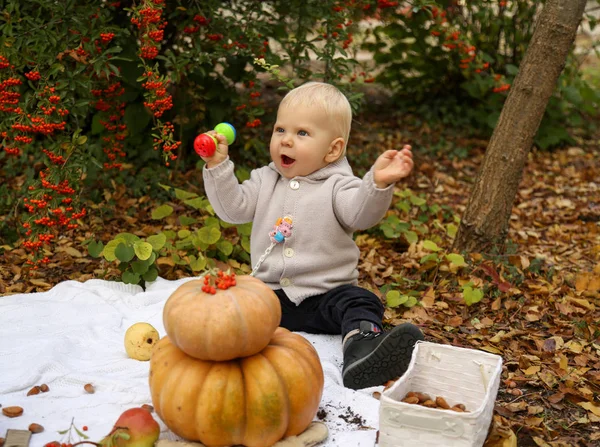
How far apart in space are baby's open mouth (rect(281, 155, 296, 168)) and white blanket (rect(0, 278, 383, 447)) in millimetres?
826

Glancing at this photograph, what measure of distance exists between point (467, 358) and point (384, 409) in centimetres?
54

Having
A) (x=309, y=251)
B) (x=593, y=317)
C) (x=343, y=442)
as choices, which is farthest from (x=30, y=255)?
(x=593, y=317)

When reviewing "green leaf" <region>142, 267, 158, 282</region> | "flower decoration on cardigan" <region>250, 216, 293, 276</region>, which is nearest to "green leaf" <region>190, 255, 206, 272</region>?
"green leaf" <region>142, 267, 158, 282</region>

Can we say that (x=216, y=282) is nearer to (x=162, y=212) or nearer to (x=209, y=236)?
(x=209, y=236)

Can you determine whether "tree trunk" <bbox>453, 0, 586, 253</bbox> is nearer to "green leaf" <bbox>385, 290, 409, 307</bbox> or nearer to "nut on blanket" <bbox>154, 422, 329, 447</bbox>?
"green leaf" <bbox>385, 290, 409, 307</bbox>

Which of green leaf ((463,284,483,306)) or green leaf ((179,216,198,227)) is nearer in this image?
green leaf ((463,284,483,306))

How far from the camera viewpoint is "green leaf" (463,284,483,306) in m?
3.81

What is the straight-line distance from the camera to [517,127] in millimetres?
4148

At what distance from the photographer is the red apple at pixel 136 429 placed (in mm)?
2303

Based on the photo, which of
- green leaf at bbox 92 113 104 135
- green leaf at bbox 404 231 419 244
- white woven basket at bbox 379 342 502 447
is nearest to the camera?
white woven basket at bbox 379 342 502 447

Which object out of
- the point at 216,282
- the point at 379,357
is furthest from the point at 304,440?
the point at 216,282

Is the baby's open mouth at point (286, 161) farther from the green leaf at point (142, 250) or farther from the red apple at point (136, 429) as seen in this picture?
the red apple at point (136, 429)

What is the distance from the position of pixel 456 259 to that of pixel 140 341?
1901 mm

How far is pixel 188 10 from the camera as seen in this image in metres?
4.40
